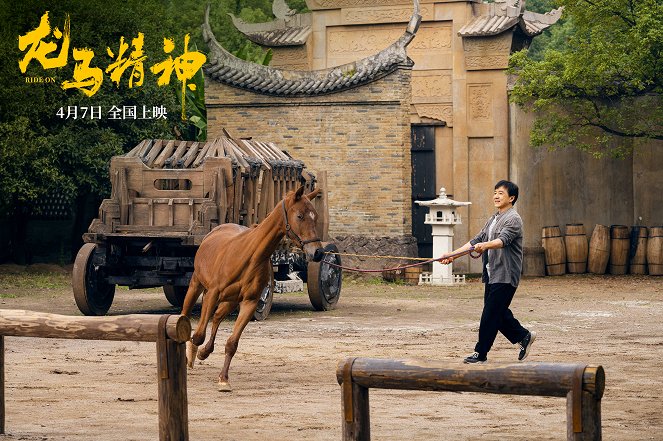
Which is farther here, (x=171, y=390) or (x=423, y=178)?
(x=423, y=178)

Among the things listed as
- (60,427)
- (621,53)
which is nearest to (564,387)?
(60,427)

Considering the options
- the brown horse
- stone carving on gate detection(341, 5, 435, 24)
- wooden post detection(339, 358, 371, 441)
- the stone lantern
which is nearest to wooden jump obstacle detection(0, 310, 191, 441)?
wooden post detection(339, 358, 371, 441)

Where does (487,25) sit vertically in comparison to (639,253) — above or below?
above

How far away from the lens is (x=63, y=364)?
12.6 m

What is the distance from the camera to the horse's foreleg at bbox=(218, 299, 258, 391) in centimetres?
1083

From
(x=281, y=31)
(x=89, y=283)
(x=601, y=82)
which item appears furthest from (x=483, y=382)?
(x=281, y=31)

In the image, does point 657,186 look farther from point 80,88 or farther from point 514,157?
point 80,88

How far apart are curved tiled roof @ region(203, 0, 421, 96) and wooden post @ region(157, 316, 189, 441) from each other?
17.6m

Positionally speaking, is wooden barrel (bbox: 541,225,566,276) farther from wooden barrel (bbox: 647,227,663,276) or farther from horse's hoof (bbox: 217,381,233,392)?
horse's hoof (bbox: 217,381,233,392)

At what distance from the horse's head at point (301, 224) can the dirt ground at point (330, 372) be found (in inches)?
46.6

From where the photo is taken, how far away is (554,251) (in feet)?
84.5

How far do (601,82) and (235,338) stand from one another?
15.2 m

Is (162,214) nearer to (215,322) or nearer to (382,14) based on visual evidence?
(215,322)

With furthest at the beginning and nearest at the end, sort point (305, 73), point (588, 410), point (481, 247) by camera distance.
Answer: point (305, 73) < point (481, 247) < point (588, 410)
